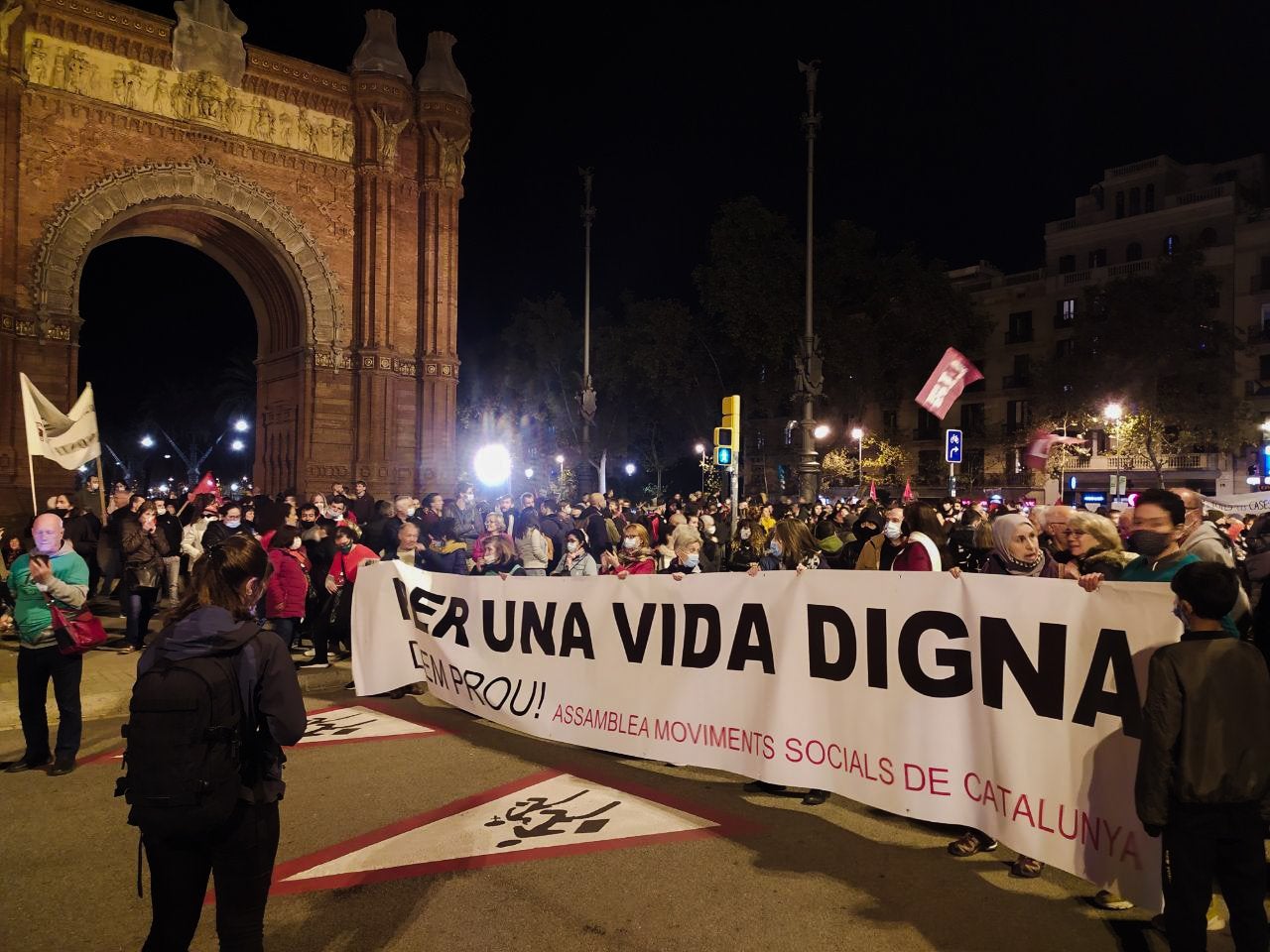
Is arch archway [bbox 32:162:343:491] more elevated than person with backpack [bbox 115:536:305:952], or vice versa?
arch archway [bbox 32:162:343:491]

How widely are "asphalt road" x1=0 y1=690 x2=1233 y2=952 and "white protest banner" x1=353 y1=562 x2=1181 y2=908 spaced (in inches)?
12.5

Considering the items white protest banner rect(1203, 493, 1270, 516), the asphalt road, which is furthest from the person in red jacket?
white protest banner rect(1203, 493, 1270, 516)

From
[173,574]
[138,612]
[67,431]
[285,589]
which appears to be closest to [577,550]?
[285,589]

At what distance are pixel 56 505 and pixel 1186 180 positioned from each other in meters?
52.2

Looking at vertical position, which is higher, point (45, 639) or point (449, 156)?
point (449, 156)

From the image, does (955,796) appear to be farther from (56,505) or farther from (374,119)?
(374,119)

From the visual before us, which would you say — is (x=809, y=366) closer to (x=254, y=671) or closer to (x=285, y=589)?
(x=285, y=589)

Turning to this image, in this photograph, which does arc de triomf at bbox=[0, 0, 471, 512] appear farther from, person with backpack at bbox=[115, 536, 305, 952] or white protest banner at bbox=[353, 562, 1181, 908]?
person with backpack at bbox=[115, 536, 305, 952]

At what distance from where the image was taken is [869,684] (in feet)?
15.5

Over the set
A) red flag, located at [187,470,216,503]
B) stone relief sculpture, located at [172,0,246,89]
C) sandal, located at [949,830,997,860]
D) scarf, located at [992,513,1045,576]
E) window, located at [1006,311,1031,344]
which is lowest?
sandal, located at [949,830,997,860]

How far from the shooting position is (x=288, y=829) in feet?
16.4

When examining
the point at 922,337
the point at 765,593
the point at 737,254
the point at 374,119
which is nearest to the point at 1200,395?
the point at 922,337

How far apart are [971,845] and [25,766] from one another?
6187mm

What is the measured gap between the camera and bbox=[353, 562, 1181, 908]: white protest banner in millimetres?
3895
